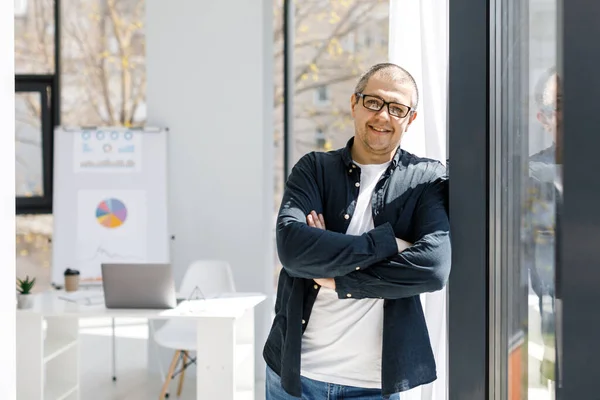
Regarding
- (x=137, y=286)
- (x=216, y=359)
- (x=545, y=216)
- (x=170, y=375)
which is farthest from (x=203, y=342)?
(x=545, y=216)

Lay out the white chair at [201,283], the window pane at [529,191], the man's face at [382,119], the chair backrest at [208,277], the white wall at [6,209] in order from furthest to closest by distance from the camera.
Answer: the chair backrest at [208,277] → the white chair at [201,283] → the man's face at [382,119] → the white wall at [6,209] → the window pane at [529,191]

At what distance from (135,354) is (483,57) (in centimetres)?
488

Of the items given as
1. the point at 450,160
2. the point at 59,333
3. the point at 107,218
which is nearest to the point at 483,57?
the point at 450,160

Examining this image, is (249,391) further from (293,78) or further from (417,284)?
(293,78)

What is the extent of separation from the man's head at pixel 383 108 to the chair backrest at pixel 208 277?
3.02 metres

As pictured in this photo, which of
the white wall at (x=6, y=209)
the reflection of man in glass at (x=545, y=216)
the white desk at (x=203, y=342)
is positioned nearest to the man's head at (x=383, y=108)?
the reflection of man in glass at (x=545, y=216)

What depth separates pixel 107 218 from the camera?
17.9ft

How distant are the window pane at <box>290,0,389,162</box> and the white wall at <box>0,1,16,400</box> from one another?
176 inches

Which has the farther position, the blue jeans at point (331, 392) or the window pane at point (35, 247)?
the window pane at point (35, 247)

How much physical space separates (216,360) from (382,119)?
2.15m

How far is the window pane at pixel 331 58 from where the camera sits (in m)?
5.88

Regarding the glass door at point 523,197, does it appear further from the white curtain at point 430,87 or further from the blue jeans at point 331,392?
the white curtain at point 430,87

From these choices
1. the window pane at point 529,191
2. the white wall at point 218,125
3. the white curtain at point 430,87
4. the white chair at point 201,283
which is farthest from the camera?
the white wall at point 218,125

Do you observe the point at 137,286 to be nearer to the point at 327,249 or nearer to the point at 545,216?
the point at 327,249
